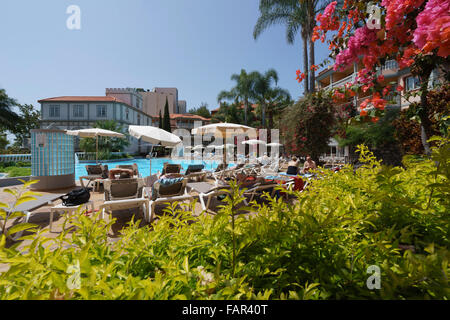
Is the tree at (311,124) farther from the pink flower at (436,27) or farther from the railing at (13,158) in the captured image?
the railing at (13,158)

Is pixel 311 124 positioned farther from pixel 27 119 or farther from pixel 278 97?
pixel 27 119

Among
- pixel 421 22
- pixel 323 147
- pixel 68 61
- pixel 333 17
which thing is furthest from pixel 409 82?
pixel 68 61

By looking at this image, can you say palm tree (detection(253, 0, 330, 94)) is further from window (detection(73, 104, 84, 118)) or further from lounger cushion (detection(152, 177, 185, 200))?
window (detection(73, 104, 84, 118))

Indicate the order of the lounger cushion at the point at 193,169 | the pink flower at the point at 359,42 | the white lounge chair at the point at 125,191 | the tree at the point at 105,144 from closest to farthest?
the pink flower at the point at 359,42
the white lounge chair at the point at 125,191
the lounger cushion at the point at 193,169
the tree at the point at 105,144

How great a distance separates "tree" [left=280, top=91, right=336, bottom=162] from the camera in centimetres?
1133

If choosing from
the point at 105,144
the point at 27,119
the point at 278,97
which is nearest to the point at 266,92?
the point at 278,97

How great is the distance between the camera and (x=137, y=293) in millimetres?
683

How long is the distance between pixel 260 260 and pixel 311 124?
1160cm

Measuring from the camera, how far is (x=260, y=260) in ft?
3.24

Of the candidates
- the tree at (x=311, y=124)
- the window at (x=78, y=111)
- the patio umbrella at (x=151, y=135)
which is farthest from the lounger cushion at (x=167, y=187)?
the window at (x=78, y=111)

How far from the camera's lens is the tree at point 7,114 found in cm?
3005

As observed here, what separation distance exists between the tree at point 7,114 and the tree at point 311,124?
3992 cm

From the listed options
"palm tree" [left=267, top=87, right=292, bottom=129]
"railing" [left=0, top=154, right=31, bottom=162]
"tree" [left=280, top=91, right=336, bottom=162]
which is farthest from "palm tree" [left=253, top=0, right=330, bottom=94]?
"railing" [left=0, top=154, right=31, bottom=162]
